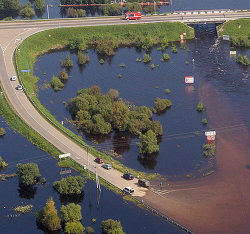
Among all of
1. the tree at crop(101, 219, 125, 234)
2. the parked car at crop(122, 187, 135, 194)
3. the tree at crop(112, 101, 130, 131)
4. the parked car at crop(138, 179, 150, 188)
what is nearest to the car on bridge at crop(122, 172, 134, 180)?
the parked car at crop(138, 179, 150, 188)

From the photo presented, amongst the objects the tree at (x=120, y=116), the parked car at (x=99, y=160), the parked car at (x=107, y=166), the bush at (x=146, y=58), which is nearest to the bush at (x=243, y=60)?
the bush at (x=146, y=58)

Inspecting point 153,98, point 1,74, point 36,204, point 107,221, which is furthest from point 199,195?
point 1,74

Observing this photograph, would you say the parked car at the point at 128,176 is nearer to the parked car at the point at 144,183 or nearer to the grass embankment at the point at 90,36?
the parked car at the point at 144,183

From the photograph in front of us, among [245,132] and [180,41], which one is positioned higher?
[180,41]

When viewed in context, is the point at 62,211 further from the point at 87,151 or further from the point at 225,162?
the point at 225,162

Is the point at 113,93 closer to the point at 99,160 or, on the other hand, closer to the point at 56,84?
the point at 56,84

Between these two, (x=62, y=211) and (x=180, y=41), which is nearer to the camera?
(x=62, y=211)
